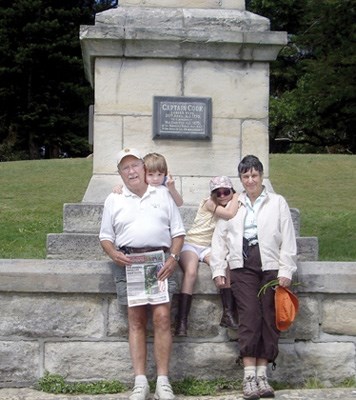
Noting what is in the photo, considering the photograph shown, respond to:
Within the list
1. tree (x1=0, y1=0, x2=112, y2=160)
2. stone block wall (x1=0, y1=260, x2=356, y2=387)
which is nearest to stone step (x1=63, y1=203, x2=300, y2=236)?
stone block wall (x1=0, y1=260, x2=356, y2=387)

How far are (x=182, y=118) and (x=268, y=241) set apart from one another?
2106mm

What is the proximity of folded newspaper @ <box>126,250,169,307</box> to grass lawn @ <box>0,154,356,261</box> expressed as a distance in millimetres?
4201

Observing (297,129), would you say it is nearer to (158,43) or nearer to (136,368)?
(158,43)

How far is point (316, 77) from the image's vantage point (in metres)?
29.7

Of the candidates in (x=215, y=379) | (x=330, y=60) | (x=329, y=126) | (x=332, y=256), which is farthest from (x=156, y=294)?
(x=329, y=126)

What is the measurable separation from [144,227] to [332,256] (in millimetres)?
5288

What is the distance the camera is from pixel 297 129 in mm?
32531

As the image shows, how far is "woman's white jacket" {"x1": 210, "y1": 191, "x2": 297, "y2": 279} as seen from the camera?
16.6 feet

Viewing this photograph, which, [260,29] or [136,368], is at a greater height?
[260,29]

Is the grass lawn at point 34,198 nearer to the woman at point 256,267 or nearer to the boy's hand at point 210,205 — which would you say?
the boy's hand at point 210,205

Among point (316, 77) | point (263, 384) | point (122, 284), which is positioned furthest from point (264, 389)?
point (316, 77)

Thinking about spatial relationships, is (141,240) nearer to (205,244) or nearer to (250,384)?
(205,244)

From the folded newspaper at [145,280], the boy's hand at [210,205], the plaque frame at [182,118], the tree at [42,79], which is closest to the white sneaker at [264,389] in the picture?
the folded newspaper at [145,280]

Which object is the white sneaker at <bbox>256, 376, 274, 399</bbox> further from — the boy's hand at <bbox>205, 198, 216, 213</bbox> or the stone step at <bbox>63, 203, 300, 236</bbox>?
the stone step at <bbox>63, 203, 300, 236</bbox>
